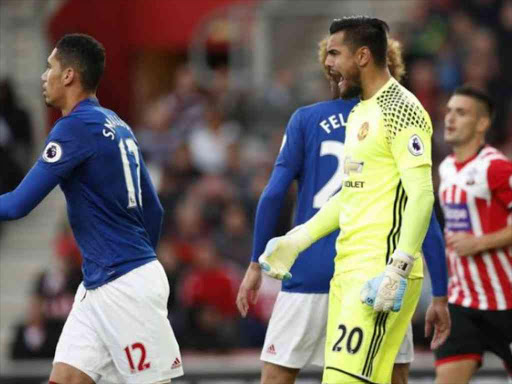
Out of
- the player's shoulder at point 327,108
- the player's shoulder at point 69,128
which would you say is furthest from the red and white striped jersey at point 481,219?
the player's shoulder at point 69,128

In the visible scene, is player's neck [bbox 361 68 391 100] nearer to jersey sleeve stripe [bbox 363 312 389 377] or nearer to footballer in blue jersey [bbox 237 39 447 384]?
footballer in blue jersey [bbox 237 39 447 384]

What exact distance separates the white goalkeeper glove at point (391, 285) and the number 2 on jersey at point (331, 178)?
1276mm

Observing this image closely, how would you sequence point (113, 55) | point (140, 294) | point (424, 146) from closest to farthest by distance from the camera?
point (424, 146), point (140, 294), point (113, 55)

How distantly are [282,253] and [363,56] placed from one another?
1.01 meters

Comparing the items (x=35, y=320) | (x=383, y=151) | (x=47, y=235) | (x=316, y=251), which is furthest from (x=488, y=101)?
(x=47, y=235)

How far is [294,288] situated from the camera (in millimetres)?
7637

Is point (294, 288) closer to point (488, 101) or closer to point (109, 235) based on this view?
point (109, 235)

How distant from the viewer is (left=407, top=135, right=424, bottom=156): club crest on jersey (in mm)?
6406

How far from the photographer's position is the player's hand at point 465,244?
8.38 m

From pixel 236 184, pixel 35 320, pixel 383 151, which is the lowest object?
pixel 35 320

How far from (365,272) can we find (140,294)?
123 centimetres

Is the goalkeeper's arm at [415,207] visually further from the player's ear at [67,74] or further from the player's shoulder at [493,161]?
the player's shoulder at [493,161]

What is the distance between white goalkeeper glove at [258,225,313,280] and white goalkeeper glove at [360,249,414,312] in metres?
0.56

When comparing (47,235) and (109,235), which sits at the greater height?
(109,235)
